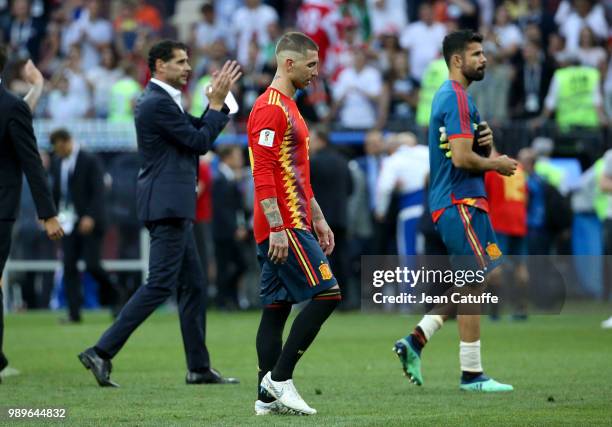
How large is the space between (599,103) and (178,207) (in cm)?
1182

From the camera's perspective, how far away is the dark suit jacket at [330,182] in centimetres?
1878

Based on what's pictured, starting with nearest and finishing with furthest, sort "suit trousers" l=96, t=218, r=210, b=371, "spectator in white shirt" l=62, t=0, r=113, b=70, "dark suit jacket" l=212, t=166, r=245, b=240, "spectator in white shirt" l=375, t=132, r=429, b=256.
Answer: "suit trousers" l=96, t=218, r=210, b=371, "spectator in white shirt" l=375, t=132, r=429, b=256, "dark suit jacket" l=212, t=166, r=245, b=240, "spectator in white shirt" l=62, t=0, r=113, b=70

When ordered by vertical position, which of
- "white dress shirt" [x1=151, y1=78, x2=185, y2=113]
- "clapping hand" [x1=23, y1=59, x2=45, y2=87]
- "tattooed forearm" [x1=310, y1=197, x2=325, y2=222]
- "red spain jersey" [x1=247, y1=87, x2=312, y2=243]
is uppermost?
"clapping hand" [x1=23, y1=59, x2=45, y2=87]

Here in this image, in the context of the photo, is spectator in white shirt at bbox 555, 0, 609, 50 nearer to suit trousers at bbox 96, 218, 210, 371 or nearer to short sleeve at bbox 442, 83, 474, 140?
short sleeve at bbox 442, 83, 474, 140

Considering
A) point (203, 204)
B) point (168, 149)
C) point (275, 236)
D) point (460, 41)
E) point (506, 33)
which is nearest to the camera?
point (275, 236)

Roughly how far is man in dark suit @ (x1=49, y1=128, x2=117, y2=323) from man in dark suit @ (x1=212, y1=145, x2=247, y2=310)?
2878 mm

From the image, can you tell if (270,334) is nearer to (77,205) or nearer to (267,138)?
(267,138)

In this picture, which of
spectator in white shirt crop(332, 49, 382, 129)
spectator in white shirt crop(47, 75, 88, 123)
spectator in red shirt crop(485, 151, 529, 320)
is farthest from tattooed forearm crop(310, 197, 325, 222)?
spectator in white shirt crop(47, 75, 88, 123)

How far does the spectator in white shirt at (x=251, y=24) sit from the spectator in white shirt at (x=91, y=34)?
2623mm

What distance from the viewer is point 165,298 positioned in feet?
32.6

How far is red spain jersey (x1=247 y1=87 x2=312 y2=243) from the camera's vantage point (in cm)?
785

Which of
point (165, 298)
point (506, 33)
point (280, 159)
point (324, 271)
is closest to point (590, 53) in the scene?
point (506, 33)

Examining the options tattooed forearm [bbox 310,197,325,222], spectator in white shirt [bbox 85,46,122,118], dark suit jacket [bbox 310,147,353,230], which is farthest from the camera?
spectator in white shirt [bbox 85,46,122,118]

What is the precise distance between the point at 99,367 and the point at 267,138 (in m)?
2.73
